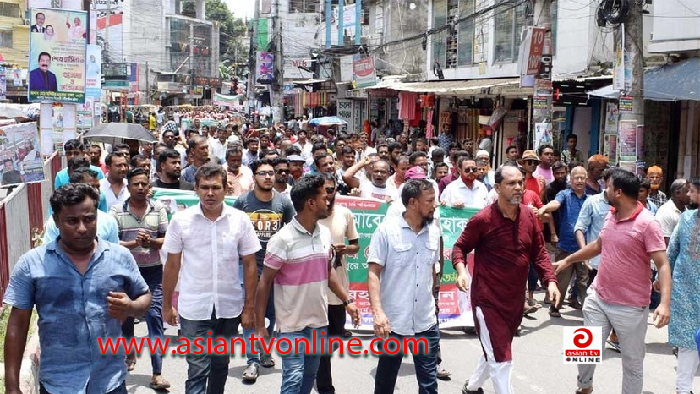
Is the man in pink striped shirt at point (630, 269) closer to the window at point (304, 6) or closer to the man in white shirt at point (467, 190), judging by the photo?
the man in white shirt at point (467, 190)

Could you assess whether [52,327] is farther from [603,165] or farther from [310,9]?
[310,9]

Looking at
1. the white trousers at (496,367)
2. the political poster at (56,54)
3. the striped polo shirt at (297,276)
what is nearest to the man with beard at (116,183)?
the striped polo shirt at (297,276)

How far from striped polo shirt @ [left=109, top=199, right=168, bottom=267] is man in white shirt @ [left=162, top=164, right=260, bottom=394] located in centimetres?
119

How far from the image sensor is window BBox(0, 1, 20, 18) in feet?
154

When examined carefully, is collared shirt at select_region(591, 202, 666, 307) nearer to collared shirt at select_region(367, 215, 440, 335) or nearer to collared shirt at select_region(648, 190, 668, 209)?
collared shirt at select_region(367, 215, 440, 335)

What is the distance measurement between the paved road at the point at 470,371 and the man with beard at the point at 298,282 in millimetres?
1421

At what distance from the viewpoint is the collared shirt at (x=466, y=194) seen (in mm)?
8519

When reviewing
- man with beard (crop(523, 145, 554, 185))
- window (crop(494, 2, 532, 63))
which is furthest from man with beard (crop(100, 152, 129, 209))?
window (crop(494, 2, 532, 63))

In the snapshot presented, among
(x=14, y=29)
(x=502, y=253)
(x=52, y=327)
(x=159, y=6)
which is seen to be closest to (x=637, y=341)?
(x=502, y=253)

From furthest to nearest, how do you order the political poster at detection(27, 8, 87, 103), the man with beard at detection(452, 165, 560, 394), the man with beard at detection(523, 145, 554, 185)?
1. the political poster at detection(27, 8, 87, 103)
2. the man with beard at detection(523, 145, 554, 185)
3. the man with beard at detection(452, 165, 560, 394)

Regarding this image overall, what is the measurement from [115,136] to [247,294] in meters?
8.38

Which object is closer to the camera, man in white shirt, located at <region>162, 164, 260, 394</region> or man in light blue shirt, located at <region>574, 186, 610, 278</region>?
man in white shirt, located at <region>162, 164, 260, 394</region>

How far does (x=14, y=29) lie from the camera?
4694 cm

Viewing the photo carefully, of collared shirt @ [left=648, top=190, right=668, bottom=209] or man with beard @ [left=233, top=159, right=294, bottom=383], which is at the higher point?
man with beard @ [left=233, top=159, right=294, bottom=383]
